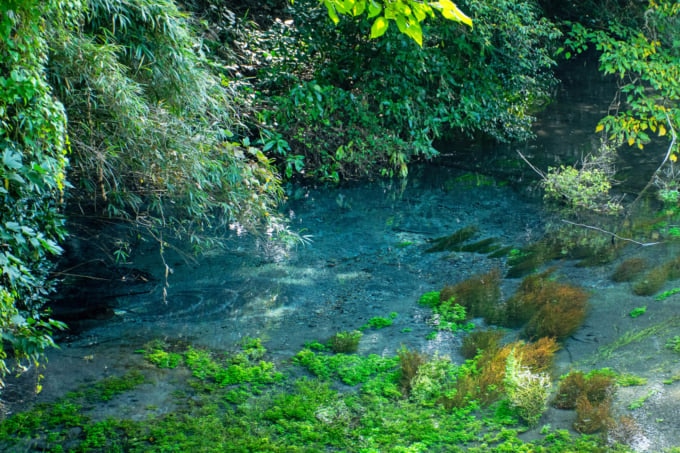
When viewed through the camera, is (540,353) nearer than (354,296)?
Yes

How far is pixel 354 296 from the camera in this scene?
766cm

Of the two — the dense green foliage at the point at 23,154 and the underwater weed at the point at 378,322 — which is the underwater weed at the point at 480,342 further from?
the dense green foliage at the point at 23,154

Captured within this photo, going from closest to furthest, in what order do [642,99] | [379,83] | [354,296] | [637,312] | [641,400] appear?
[641,400], [637,312], [354,296], [642,99], [379,83]

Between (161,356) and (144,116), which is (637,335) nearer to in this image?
(161,356)

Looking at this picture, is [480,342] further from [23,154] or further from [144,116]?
[23,154]

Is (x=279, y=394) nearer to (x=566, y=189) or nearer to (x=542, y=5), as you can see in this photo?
(x=566, y=189)

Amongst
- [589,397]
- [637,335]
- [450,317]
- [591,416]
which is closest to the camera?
[591,416]

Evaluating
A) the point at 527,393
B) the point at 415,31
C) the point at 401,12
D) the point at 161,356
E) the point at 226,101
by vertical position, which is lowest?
the point at 161,356

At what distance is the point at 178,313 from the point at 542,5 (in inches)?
466

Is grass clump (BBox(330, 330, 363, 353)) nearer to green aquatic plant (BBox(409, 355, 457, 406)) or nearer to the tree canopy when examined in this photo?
green aquatic plant (BBox(409, 355, 457, 406))

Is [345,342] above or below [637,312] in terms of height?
below

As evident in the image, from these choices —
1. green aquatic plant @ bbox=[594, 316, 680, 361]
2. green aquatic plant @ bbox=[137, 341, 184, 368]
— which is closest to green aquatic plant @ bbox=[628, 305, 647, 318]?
green aquatic plant @ bbox=[594, 316, 680, 361]

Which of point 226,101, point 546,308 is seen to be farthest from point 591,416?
point 226,101

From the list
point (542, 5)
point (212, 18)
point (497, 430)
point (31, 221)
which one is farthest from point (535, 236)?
point (542, 5)
